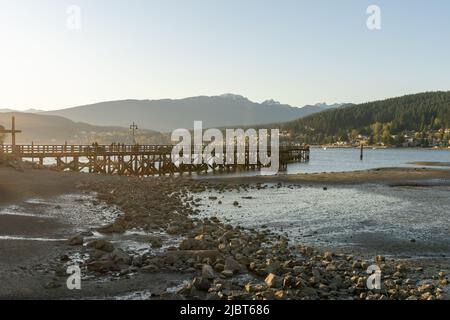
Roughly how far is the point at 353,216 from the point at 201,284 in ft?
54.1

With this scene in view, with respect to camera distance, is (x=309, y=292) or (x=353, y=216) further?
(x=353, y=216)

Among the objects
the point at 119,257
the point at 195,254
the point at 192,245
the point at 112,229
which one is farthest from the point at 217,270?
the point at 112,229

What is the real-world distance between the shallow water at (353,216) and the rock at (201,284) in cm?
773

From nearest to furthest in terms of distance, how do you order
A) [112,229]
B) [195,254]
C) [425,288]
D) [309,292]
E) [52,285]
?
[52,285], [309,292], [425,288], [195,254], [112,229]

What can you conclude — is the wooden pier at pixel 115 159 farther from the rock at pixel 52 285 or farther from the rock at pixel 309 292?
the rock at pixel 309 292

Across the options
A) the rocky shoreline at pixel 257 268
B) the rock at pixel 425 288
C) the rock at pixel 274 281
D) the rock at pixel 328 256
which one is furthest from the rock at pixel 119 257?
the rock at pixel 425 288

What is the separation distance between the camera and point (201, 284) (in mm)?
10656

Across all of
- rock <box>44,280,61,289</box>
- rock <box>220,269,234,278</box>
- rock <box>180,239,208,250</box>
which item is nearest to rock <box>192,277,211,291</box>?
rock <box>220,269,234,278</box>

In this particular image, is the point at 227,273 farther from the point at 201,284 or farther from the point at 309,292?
the point at 309,292

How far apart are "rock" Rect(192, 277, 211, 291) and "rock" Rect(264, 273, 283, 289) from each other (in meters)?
1.51

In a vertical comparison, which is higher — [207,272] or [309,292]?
[207,272]

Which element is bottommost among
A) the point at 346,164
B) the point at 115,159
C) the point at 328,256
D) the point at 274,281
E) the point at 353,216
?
the point at 346,164

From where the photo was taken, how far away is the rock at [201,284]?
34.9 ft

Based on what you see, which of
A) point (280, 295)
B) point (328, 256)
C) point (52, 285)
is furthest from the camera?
point (328, 256)
